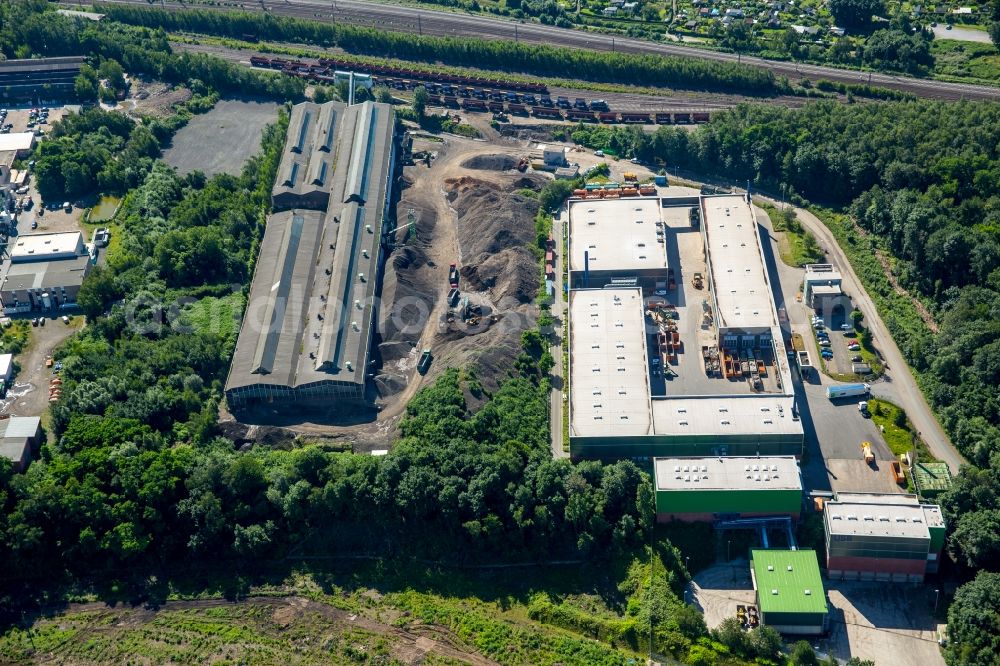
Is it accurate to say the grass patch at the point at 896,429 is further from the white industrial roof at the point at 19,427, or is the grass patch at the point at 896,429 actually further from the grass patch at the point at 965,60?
the white industrial roof at the point at 19,427

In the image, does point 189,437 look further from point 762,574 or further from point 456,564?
point 762,574

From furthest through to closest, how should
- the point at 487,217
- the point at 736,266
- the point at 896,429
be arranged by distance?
the point at 487,217 → the point at 736,266 → the point at 896,429

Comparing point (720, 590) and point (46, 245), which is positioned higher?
point (46, 245)

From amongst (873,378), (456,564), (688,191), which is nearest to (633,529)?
(456,564)

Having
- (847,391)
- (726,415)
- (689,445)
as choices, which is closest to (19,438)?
(689,445)

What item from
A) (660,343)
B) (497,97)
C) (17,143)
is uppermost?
(497,97)

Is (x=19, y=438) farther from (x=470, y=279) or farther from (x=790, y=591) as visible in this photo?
(x=790, y=591)
